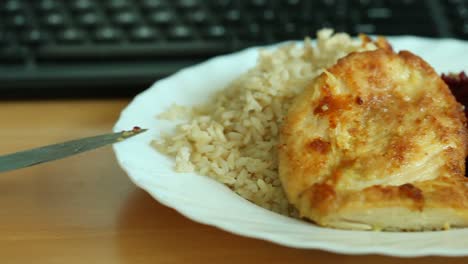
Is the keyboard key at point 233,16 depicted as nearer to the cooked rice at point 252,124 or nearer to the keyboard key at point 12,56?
the cooked rice at point 252,124

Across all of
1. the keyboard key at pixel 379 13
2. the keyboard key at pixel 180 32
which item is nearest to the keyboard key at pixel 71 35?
the keyboard key at pixel 180 32

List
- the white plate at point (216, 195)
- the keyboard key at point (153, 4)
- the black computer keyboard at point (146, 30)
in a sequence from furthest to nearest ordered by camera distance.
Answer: the keyboard key at point (153, 4) < the black computer keyboard at point (146, 30) < the white plate at point (216, 195)

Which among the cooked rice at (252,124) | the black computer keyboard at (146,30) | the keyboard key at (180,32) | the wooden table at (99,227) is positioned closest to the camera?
the wooden table at (99,227)

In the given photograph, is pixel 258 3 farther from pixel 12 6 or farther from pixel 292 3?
pixel 12 6

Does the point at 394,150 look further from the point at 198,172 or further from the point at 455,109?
the point at 198,172

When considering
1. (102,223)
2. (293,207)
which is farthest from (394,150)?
(102,223)

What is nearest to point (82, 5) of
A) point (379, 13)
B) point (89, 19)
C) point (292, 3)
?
point (89, 19)

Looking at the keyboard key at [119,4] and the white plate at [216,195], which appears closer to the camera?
the white plate at [216,195]
